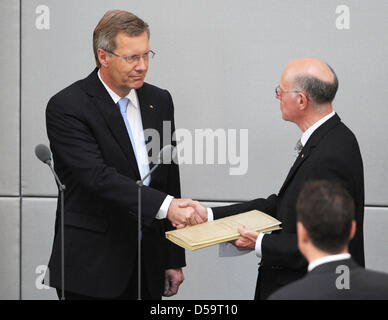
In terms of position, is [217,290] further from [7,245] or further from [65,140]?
[65,140]

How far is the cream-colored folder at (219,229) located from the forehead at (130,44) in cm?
70

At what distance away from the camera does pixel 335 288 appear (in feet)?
6.00

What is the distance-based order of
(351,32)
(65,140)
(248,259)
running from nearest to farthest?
1. (65,140)
2. (351,32)
3. (248,259)

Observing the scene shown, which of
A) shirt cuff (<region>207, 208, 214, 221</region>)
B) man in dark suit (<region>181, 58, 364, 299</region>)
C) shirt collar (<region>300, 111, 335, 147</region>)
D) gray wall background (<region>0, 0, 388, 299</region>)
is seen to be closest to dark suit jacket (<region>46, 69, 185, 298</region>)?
shirt cuff (<region>207, 208, 214, 221</region>)

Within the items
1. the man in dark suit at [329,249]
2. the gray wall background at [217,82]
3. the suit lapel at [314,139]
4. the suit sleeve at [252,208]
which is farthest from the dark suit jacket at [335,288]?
the gray wall background at [217,82]

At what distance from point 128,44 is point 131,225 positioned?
0.69 meters

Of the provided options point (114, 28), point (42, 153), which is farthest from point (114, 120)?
point (42, 153)

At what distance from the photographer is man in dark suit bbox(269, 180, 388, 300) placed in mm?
1826

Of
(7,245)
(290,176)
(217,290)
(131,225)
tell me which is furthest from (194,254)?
(290,176)

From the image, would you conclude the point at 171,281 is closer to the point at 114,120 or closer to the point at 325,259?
the point at 114,120

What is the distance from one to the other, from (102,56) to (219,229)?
816 millimetres

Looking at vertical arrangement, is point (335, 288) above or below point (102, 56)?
below

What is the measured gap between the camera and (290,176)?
8.79ft

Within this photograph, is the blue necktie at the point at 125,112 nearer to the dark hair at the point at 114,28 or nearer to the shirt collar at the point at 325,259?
the dark hair at the point at 114,28
